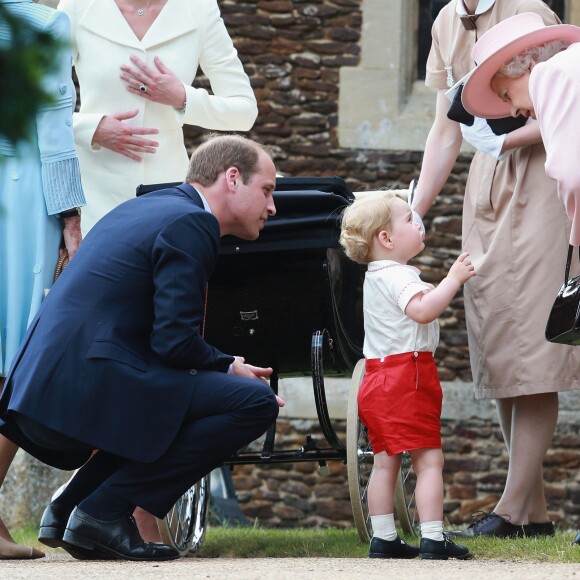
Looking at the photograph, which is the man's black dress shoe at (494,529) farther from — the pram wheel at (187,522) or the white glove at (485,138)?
the white glove at (485,138)

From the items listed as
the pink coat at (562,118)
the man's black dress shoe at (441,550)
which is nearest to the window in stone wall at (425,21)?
the pink coat at (562,118)

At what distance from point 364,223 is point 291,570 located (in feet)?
4.36

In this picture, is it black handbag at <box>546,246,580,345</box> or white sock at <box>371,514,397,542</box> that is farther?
white sock at <box>371,514,397,542</box>

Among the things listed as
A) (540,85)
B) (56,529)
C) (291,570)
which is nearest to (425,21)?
(540,85)

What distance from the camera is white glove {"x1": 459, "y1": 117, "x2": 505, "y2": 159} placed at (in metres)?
4.63

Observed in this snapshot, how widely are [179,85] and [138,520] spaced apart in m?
1.63

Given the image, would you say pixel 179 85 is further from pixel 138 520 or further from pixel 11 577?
pixel 11 577

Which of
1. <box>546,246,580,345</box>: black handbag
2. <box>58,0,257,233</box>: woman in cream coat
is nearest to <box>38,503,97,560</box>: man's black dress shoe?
<box>58,0,257,233</box>: woman in cream coat

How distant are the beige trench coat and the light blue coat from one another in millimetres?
1537

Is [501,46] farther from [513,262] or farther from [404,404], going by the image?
[404,404]

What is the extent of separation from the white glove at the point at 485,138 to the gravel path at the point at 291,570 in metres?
1.60

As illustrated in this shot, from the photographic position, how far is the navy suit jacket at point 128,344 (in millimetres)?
3750

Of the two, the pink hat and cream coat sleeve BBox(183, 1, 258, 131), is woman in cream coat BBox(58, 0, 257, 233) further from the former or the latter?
the pink hat

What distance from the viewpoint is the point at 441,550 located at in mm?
3869
